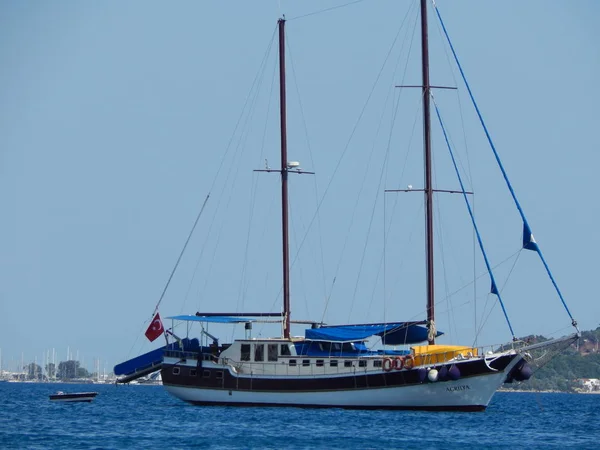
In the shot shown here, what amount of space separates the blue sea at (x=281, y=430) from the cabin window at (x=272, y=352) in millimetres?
2761

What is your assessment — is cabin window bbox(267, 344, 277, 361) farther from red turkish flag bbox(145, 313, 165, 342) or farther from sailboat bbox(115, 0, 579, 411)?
red turkish flag bbox(145, 313, 165, 342)

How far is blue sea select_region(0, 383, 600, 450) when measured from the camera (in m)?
51.9

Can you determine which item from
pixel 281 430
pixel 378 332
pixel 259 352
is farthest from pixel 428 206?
pixel 281 430

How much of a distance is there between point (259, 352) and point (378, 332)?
6630 millimetres

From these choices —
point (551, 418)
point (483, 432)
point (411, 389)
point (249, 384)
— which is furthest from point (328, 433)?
point (551, 418)

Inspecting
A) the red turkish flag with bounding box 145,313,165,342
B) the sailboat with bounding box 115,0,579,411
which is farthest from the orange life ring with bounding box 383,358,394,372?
the red turkish flag with bounding box 145,313,165,342

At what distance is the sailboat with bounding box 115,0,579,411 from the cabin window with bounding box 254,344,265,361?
5 cm

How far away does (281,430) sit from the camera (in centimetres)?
5694

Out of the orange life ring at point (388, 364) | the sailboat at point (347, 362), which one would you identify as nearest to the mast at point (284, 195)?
the sailboat at point (347, 362)

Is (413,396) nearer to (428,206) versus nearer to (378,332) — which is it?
(378,332)

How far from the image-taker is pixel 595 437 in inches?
2322

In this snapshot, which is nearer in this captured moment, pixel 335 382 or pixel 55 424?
pixel 55 424

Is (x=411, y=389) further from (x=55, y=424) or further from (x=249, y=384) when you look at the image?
(x=55, y=424)

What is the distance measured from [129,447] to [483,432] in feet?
53.7
